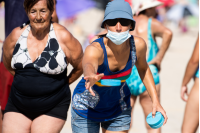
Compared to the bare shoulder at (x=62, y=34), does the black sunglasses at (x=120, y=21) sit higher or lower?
higher

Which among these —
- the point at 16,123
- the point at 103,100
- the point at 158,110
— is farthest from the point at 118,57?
the point at 16,123

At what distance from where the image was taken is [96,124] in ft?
9.00

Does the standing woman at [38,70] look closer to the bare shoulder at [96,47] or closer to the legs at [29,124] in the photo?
the legs at [29,124]

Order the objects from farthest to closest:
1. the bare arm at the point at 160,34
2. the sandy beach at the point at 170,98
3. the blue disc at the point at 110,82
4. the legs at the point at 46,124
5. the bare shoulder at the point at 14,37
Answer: the sandy beach at the point at 170,98, the bare arm at the point at 160,34, the bare shoulder at the point at 14,37, the legs at the point at 46,124, the blue disc at the point at 110,82

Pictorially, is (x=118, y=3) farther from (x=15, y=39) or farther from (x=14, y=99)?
(x=14, y=99)

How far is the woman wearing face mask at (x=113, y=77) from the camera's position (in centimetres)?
244

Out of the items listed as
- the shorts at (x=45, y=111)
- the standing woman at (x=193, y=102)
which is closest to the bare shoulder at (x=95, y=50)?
the shorts at (x=45, y=111)

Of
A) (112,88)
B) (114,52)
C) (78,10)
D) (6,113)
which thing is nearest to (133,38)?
(114,52)

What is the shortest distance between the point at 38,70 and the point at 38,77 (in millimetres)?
65

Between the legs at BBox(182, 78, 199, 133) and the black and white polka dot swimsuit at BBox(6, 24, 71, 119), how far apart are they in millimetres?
1297

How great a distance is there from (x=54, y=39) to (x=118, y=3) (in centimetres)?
72

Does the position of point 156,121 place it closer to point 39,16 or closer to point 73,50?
point 73,50

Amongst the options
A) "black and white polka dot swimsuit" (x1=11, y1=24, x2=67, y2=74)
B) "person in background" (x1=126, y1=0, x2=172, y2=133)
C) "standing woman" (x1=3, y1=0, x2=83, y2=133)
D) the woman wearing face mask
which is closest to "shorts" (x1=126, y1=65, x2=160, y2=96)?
"person in background" (x1=126, y1=0, x2=172, y2=133)

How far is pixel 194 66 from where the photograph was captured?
9.95 ft
